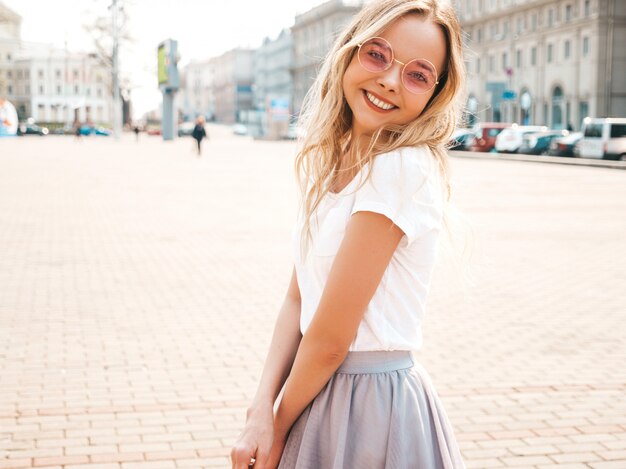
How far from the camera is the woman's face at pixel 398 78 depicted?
1809 millimetres

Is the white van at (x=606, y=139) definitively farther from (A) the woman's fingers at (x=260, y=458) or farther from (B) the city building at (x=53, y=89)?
(B) the city building at (x=53, y=89)

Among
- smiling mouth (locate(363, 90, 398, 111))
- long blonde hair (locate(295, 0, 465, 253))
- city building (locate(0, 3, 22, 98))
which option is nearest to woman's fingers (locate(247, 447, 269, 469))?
long blonde hair (locate(295, 0, 465, 253))

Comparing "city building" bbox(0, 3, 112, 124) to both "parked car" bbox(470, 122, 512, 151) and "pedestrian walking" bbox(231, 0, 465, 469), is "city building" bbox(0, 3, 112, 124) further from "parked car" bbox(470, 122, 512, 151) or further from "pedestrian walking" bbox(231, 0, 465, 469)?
"pedestrian walking" bbox(231, 0, 465, 469)

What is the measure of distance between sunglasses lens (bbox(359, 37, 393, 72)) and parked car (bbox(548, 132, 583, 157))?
40105mm

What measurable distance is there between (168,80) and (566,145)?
36966 millimetres

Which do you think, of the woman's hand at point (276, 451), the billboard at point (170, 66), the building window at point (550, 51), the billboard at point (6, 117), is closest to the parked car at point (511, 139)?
the building window at point (550, 51)

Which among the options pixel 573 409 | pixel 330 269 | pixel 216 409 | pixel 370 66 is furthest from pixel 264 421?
pixel 573 409

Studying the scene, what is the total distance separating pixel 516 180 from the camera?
25.6 meters

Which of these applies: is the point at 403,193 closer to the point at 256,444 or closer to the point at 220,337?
the point at 256,444

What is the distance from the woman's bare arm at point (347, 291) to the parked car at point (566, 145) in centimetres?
4028

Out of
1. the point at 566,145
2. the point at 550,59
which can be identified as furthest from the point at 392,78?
the point at 550,59

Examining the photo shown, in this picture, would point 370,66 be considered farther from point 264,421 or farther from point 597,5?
point 597,5

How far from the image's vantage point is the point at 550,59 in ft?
235

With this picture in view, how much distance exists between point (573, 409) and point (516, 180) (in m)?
21.2
